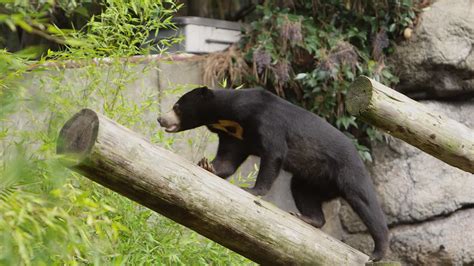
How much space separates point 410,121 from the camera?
3.12 meters

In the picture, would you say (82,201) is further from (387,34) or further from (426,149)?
(387,34)

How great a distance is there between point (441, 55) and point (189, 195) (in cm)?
371

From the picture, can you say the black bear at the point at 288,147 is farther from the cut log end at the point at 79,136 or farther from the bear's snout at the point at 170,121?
the cut log end at the point at 79,136

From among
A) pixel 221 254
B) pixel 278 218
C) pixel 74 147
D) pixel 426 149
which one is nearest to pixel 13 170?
pixel 74 147

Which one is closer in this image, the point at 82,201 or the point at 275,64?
the point at 82,201

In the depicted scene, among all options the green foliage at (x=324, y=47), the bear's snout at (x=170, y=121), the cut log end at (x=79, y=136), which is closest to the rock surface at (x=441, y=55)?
the green foliage at (x=324, y=47)

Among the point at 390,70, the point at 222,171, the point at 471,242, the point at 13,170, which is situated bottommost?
the point at 471,242

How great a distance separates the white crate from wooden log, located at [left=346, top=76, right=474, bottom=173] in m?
3.17

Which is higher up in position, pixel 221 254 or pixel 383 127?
pixel 383 127

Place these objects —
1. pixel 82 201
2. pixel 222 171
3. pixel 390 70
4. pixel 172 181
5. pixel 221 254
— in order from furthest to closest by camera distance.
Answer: pixel 390 70 → pixel 222 171 → pixel 221 254 → pixel 172 181 → pixel 82 201

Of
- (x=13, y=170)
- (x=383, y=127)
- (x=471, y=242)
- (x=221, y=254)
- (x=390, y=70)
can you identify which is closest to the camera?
(x=13, y=170)

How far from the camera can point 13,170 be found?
1.78 metres

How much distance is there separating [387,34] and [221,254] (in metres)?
3.01

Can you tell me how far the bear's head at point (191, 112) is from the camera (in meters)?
4.34
